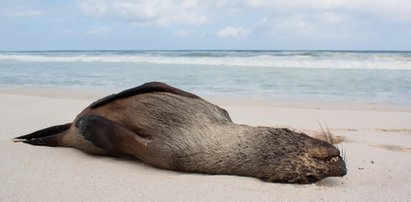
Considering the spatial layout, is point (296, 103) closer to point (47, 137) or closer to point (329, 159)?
point (47, 137)

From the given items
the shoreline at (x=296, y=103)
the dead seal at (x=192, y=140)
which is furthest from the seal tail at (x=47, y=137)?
the shoreline at (x=296, y=103)

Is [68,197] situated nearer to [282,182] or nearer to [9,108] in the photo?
[282,182]

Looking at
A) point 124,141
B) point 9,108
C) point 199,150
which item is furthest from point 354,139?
point 9,108

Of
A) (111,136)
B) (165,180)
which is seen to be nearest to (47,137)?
(111,136)

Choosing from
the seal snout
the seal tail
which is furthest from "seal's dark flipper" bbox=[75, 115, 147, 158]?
the seal snout

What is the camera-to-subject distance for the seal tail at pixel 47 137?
4.84m

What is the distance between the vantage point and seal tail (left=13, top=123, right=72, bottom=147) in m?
4.84

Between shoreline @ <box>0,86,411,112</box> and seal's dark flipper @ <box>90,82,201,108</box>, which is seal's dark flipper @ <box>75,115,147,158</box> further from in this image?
shoreline @ <box>0,86,411,112</box>

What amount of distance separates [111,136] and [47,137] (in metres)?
1.14

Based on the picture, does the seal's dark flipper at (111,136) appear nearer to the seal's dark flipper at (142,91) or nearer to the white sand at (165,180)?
the white sand at (165,180)

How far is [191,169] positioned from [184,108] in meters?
0.58

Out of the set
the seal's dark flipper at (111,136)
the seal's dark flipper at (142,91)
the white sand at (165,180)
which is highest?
the seal's dark flipper at (142,91)

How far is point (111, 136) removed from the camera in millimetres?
4082

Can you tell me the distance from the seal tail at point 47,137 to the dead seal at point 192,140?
0.41 m
